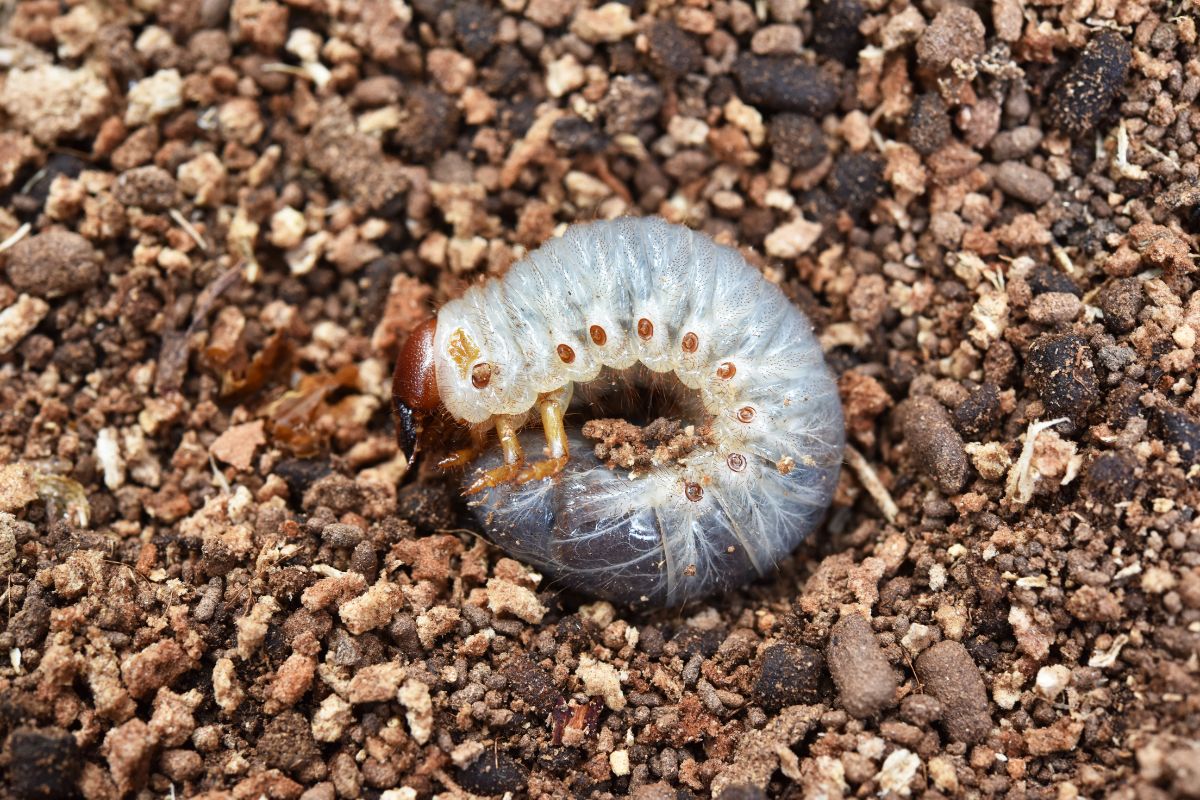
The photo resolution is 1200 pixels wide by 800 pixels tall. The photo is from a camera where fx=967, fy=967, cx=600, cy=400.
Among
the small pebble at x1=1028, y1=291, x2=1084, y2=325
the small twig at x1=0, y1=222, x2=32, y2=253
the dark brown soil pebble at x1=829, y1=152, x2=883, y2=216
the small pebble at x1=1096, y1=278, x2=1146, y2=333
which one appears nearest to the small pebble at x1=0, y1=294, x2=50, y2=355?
the small twig at x1=0, y1=222, x2=32, y2=253

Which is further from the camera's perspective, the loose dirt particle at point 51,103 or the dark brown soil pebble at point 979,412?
the loose dirt particle at point 51,103

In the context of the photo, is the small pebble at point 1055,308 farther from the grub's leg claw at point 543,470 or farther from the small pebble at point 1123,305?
the grub's leg claw at point 543,470

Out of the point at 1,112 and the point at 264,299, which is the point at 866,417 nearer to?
the point at 264,299

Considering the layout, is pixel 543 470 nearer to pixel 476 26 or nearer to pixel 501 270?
pixel 501 270

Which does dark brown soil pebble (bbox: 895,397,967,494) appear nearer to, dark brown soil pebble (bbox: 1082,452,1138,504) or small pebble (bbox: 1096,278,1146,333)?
dark brown soil pebble (bbox: 1082,452,1138,504)

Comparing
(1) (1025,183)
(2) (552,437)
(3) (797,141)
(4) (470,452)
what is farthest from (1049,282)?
(4) (470,452)

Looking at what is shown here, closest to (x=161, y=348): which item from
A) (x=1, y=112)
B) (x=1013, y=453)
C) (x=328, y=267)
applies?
(x=328, y=267)

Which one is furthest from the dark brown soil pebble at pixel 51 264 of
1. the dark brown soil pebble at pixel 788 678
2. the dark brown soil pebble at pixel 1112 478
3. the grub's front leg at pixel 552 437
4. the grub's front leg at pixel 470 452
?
the dark brown soil pebble at pixel 1112 478
